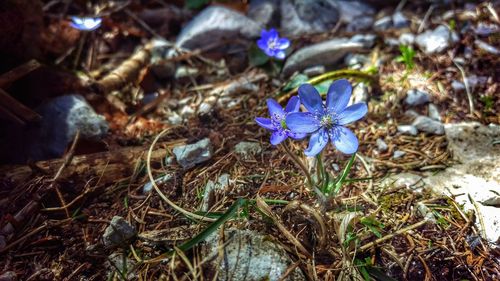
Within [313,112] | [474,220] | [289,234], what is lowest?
[474,220]

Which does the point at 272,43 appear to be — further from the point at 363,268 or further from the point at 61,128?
the point at 363,268

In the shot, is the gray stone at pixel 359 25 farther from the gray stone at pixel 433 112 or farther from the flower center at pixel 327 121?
the flower center at pixel 327 121

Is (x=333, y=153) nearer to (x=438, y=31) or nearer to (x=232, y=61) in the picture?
(x=232, y=61)

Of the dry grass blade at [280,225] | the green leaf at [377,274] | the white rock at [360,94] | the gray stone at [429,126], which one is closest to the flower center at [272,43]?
the white rock at [360,94]

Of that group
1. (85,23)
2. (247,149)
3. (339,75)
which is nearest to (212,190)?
(247,149)

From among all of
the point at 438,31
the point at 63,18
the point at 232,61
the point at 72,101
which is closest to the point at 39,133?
the point at 72,101

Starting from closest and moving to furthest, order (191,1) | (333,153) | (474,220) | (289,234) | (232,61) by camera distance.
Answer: (289,234)
(474,220)
(333,153)
(232,61)
(191,1)
